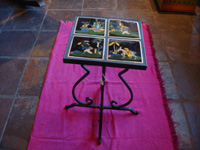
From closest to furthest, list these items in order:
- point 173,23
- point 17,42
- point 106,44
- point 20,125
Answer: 1. point 106,44
2. point 20,125
3. point 17,42
4. point 173,23

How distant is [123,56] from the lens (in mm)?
1150

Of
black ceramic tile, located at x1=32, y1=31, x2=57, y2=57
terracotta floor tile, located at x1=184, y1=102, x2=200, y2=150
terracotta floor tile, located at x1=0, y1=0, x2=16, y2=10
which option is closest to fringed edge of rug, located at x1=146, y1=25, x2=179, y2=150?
terracotta floor tile, located at x1=184, y1=102, x2=200, y2=150

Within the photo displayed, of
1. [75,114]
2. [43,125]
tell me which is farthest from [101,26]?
[43,125]

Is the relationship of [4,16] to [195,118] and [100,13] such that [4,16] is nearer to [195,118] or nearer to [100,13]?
[100,13]

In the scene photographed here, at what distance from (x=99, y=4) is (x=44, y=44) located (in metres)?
1.27

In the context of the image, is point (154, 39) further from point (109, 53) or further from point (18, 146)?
point (18, 146)

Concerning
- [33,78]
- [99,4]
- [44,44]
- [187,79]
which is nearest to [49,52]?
[44,44]

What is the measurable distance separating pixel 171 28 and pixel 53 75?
1.80m

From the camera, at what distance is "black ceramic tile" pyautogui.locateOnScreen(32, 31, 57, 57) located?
213 centimetres

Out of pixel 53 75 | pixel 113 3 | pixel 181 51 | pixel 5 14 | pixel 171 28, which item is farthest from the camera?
pixel 113 3

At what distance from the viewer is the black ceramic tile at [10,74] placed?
1.78m

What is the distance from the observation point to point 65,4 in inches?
115

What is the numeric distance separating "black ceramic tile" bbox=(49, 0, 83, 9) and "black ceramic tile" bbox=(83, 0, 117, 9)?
11 centimetres

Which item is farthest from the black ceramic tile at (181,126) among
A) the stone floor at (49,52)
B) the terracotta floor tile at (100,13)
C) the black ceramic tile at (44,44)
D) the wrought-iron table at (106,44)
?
the terracotta floor tile at (100,13)
